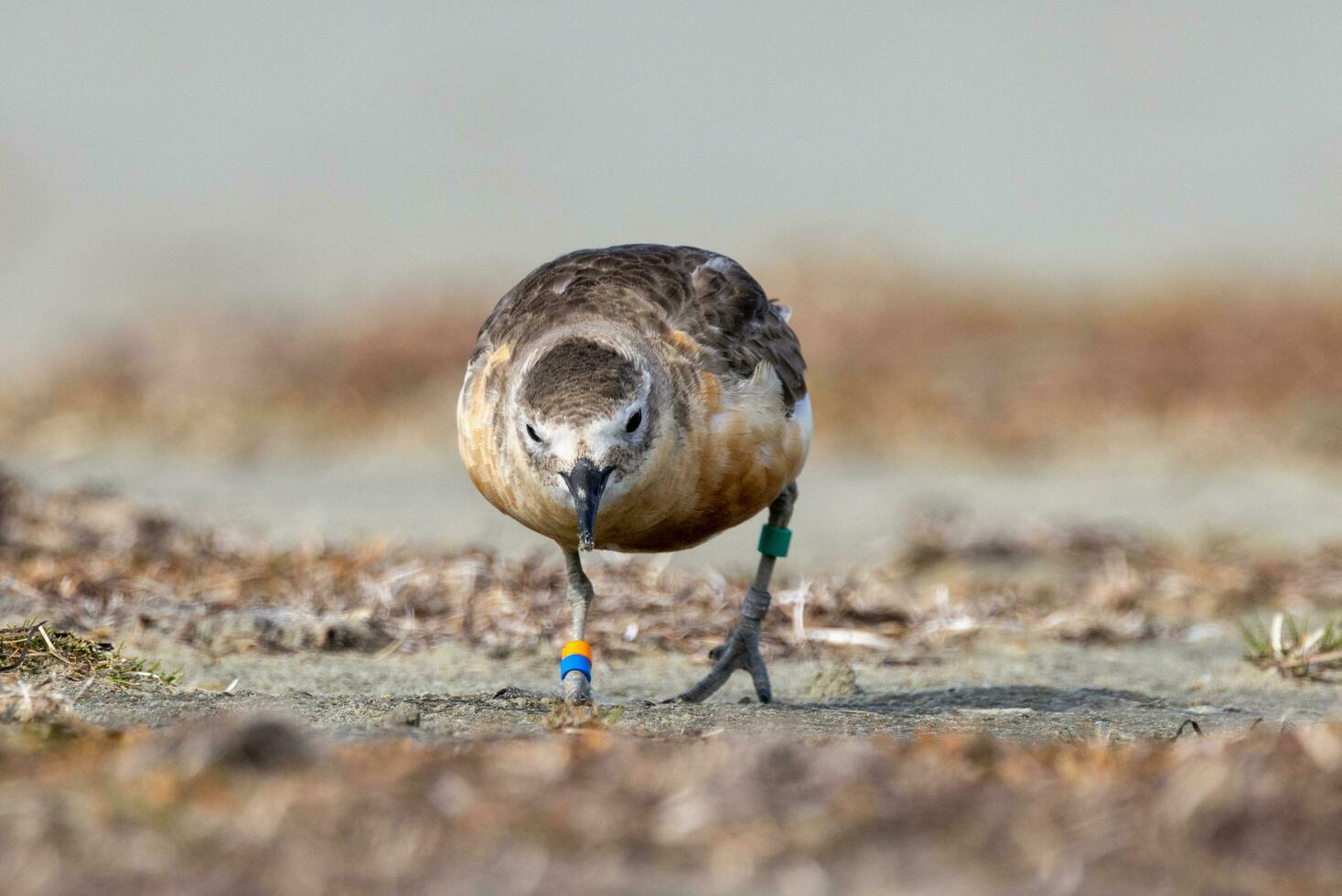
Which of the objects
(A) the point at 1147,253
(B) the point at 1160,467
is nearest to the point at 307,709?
(B) the point at 1160,467

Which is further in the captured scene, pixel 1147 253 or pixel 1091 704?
pixel 1147 253

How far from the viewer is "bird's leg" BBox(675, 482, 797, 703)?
6.03 metres

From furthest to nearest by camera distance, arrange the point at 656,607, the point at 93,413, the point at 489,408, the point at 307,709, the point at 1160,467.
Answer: the point at 93,413
the point at 1160,467
the point at 656,607
the point at 489,408
the point at 307,709

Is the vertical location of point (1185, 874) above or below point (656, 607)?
above

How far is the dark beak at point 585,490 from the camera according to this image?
15.7ft

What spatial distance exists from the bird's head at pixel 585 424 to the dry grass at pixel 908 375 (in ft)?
28.3

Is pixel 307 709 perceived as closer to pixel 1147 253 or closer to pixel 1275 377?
pixel 1275 377

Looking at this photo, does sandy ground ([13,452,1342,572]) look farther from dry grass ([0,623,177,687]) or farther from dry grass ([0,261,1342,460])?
dry grass ([0,623,177,687])

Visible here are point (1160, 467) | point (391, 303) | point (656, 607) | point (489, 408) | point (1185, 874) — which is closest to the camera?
point (1185, 874)

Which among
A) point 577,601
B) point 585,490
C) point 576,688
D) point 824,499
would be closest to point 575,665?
point 576,688

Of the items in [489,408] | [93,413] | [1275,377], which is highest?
[489,408]

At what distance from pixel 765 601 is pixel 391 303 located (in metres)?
13.2

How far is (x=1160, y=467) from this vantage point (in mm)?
12672

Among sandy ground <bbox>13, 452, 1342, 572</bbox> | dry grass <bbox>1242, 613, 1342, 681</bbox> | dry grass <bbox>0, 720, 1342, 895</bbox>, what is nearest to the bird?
dry grass <bbox>0, 720, 1342, 895</bbox>
